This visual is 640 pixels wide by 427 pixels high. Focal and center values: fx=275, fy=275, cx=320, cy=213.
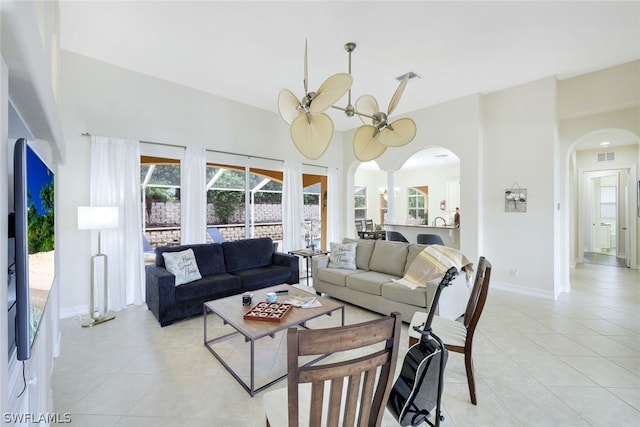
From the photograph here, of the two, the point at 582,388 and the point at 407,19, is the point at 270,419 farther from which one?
the point at 407,19

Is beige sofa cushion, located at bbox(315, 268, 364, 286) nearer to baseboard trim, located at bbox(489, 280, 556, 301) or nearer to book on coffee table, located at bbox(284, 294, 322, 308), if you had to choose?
book on coffee table, located at bbox(284, 294, 322, 308)

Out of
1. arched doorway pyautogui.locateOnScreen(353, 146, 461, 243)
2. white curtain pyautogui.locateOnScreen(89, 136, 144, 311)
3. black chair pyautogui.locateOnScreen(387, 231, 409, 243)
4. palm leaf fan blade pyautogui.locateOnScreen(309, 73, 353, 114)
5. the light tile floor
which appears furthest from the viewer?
arched doorway pyautogui.locateOnScreen(353, 146, 461, 243)

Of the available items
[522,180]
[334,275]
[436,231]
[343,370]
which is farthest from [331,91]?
[436,231]

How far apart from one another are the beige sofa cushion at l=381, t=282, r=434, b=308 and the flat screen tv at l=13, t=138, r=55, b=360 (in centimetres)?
292

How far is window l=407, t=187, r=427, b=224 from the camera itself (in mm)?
10398

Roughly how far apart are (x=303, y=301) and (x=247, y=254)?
6.16ft

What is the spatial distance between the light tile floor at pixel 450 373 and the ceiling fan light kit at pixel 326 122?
6.42 ft

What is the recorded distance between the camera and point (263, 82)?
4117mm

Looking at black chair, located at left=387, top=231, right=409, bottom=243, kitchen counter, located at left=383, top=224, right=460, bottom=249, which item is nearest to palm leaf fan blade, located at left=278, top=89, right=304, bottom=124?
black chair, located at left=387, top=231, right=409, bottom=243

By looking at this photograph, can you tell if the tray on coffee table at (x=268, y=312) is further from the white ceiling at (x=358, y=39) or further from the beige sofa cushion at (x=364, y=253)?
the white ceiling at (x=358, y=39)

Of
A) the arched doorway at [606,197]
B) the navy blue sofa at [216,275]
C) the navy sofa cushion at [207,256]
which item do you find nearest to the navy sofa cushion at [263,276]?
the navy blue sofa at [216,275]

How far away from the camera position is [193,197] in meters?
4.33

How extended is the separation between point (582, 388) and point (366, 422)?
212 centimetres

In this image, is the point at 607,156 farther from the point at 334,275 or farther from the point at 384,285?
the point at 334,275
